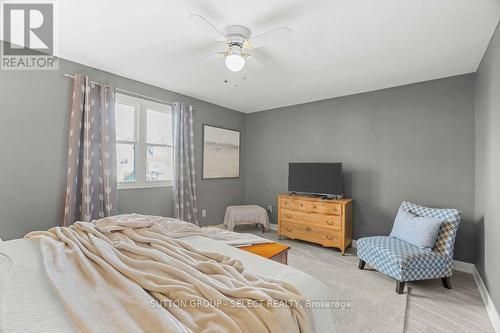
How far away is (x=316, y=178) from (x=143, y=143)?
9.38ft

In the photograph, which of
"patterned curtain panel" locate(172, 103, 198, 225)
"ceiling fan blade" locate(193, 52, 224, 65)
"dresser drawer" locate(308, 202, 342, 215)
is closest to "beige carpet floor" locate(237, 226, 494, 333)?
"dresser drawer" locate(308, 202, 342, 215)

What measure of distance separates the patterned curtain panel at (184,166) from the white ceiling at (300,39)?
0.60m

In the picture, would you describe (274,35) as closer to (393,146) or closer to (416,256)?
(416,256)

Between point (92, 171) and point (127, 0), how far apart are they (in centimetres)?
209

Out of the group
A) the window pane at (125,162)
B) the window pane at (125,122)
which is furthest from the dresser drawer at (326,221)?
the window pane at (125,122)

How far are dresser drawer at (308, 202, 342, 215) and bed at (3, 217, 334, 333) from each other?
7.40 ft

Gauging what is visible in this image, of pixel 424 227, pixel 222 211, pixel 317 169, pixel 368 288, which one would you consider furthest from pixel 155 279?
pixel 222 211

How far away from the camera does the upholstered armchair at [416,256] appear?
2422 millimetres

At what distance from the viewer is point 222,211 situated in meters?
4.86

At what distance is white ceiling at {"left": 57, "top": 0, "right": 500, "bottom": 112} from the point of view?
6.18 feet

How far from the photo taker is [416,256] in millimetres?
2441

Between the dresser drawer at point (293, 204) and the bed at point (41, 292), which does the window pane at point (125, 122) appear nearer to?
the bed at point (41, 292)

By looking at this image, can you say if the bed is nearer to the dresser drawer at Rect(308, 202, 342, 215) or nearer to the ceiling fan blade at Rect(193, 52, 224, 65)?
the ceiling fan blade at Rect(193, 52, 224, 65)

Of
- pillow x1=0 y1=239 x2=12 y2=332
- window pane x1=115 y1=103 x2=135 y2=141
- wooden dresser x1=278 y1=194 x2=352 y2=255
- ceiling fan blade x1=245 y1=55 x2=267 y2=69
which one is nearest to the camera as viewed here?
pillow x1=0 y1=239 x2=12 y2=332
